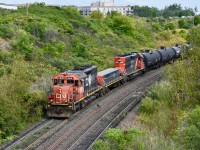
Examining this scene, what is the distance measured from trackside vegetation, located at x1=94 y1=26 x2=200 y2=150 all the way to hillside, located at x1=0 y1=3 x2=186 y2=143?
23.5ft

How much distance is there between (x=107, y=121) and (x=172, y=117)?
21.3 feet

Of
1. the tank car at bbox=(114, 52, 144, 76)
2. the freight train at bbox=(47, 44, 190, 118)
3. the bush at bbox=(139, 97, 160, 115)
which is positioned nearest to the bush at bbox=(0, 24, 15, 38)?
the tank car at bbox=(114, 52, 144, 76)

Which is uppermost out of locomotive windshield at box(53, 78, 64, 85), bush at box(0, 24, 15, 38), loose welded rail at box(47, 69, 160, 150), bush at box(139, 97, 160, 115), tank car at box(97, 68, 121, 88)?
bush at box(0, 24, 15, 38)

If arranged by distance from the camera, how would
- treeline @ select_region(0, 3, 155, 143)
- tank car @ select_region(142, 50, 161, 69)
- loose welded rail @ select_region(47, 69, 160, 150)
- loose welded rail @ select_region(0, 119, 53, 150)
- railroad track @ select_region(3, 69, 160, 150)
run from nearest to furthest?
loose welded rail @ select_region(0, 119, 53, 150) → railroad track @ select_region(3, 69, 160, 150) → loose welded rail @ select_region(47, 69, 160, 150) → treeline @ select_region(0, 3, 155, 143) → tank car @ select_region(142, 50, 161, 69)

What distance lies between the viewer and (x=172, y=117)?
2320 cm

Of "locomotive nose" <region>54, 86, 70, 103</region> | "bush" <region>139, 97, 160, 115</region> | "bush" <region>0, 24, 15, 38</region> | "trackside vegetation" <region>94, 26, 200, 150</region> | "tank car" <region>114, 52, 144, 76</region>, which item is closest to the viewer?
"trackside vegetation" <region>94, 26, 200, 150</region>

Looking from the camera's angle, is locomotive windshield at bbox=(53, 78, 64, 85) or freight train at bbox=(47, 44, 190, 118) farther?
locomotive windshield at bbox=(53, 78, 64, 85)

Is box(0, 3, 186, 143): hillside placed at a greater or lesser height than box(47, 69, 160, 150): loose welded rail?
greater

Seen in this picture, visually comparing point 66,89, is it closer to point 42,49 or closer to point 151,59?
point 42,49

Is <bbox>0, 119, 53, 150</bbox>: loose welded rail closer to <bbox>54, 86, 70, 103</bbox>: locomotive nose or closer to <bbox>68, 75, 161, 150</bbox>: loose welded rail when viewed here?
<bbox>54, 86, 70, 103</bbox>: locomotive nose

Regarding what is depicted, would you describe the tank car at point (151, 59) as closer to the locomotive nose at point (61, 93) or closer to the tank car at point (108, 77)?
the tank car at point (108, 77)

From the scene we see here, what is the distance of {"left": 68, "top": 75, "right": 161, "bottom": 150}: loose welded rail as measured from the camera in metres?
23.5

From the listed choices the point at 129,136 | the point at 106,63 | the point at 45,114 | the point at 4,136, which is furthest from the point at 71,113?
the point at 106,63

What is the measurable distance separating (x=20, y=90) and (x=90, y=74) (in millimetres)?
7901
